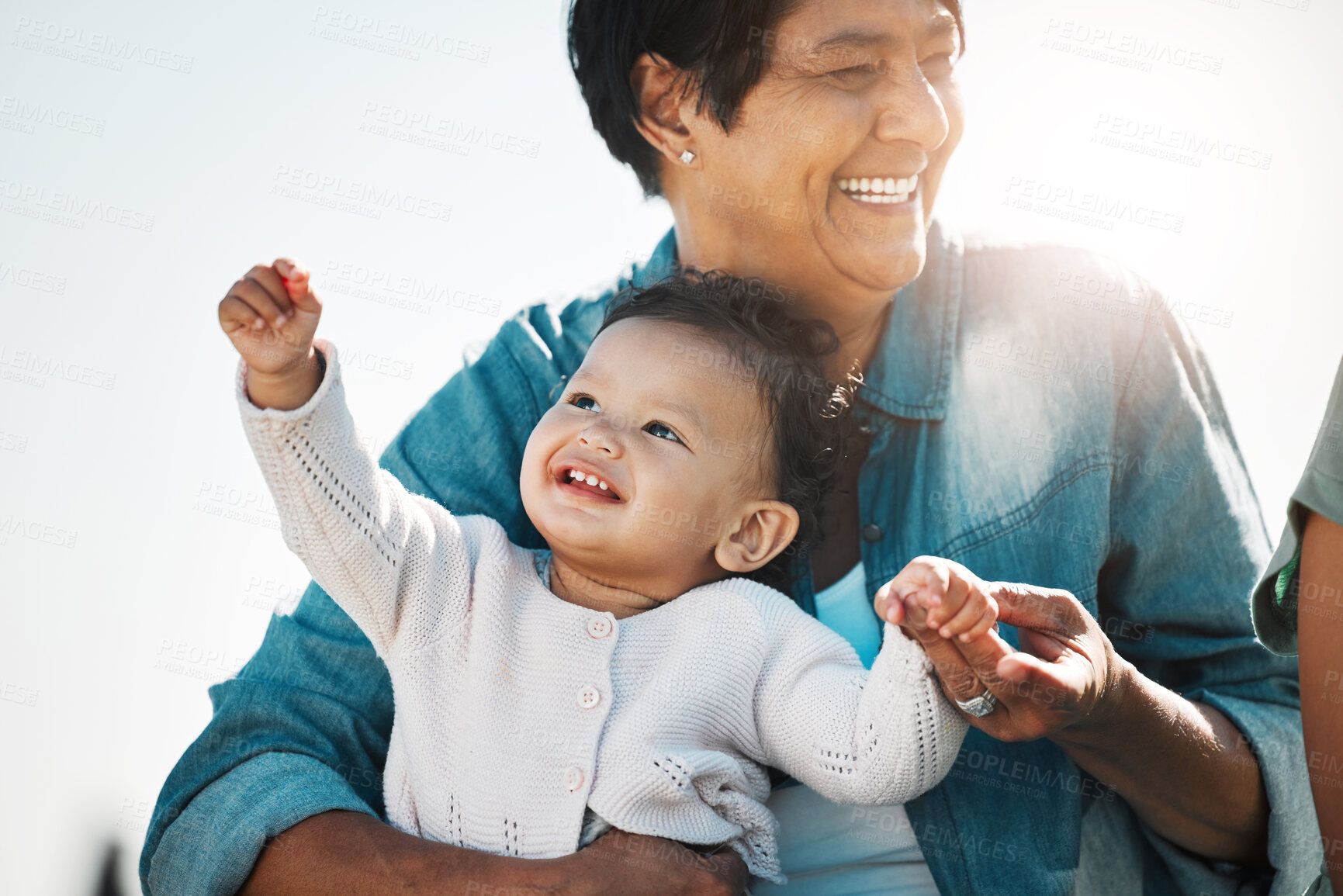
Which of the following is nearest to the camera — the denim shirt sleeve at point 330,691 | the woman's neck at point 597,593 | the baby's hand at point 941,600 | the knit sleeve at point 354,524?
the baby's hand at point 941,600

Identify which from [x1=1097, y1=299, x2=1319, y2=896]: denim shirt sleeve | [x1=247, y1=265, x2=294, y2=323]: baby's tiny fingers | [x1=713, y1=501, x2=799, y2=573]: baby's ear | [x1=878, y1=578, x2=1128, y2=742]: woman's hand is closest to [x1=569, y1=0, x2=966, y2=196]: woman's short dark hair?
[x1=713, y1=501, x2=799, y2=573]: baby's ear

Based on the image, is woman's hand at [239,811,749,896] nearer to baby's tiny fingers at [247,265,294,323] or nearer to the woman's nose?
baby's tiny fingers at [247,265,294,323]

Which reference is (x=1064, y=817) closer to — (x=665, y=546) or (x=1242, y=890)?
(x=1242, y=890)

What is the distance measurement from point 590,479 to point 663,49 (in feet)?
3.06

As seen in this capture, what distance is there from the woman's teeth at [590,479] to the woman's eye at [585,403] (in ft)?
0.44

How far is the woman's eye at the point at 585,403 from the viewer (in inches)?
71.1

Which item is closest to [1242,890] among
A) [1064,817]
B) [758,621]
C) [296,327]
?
[1064,817]

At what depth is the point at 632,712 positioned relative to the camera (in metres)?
1.62

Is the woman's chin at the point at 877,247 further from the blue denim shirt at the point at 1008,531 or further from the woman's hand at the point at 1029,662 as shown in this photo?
the woman's hand at the point at 1029,662

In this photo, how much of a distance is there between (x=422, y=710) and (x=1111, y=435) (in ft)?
4.44

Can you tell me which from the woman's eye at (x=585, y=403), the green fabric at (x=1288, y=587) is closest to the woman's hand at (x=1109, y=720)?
the green fabric at (x=1288, y=587)

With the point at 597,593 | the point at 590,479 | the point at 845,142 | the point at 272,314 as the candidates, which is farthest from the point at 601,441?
the point at 845,142

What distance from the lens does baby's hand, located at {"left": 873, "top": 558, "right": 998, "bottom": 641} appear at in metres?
1.32

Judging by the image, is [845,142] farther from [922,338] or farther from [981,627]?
[981,627]
